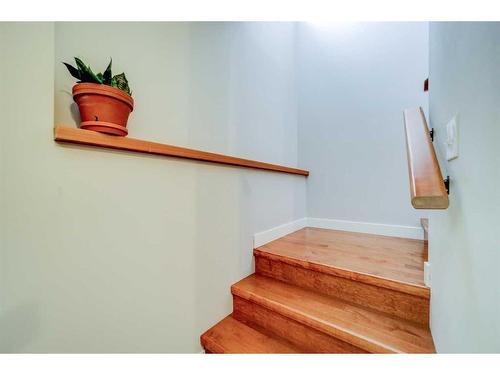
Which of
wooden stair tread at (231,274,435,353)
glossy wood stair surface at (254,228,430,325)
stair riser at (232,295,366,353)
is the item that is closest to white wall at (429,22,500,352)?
wooden stair tread at (231,274,435,353)

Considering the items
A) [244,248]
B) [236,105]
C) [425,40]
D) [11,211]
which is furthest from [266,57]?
[11,211]

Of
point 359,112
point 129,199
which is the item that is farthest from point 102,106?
point 359,112

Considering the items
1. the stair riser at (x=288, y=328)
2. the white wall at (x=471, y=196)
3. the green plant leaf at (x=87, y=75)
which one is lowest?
the stair riser at (x=288, y=328)

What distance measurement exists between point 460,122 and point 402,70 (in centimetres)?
167

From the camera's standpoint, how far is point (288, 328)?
103 cm

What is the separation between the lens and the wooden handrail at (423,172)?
0.50 m

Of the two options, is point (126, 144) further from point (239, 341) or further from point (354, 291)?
point (354, 291)

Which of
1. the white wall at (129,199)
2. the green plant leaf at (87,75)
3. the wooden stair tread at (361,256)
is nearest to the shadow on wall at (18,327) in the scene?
the white wall at (129,199)

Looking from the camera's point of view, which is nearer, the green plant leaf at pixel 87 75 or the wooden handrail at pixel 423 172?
the wooden handrail at pixel 423 172

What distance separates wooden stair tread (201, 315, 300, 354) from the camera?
0.98 metres

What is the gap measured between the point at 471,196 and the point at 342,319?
0.74 metres

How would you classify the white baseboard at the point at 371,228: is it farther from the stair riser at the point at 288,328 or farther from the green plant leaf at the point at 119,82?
the green plant leaf at the point at 119,82

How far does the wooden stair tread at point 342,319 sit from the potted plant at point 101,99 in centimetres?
102

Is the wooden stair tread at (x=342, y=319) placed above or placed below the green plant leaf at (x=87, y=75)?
below
